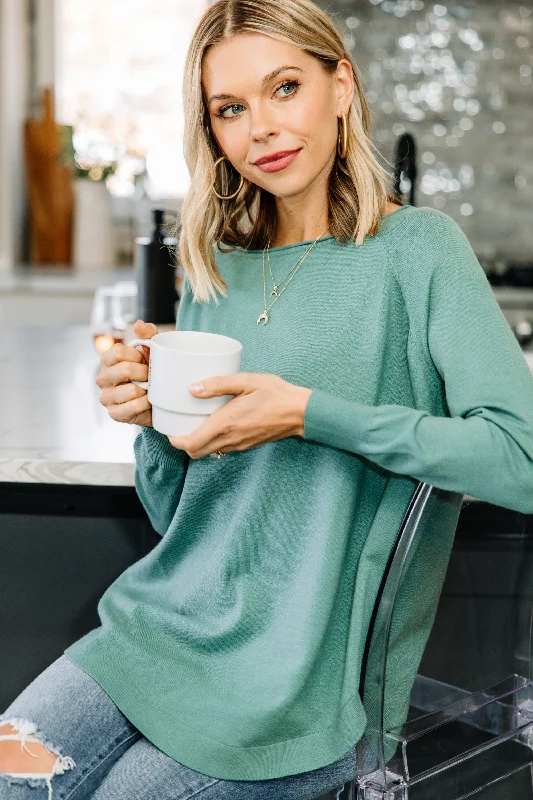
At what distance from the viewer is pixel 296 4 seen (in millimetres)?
1069

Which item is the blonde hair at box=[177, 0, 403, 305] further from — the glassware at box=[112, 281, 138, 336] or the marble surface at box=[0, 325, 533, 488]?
the glassware at box=[112, 281, 138, 336]

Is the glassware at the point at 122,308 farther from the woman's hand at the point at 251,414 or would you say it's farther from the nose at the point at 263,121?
the woman's hand at the point at 251,414

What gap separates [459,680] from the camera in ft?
3.51

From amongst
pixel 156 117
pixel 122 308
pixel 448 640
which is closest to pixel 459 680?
pixel 448 640

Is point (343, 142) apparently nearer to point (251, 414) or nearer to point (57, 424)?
point (251, 414)

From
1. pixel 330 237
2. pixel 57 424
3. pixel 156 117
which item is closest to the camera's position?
pixel 330 237

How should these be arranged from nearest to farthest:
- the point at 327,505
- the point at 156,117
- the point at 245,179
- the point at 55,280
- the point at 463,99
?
1. the point at 327,505
2. the point at 245,179
3. the point at 55,280
4. the point at 463,99
5. the point at 156,117

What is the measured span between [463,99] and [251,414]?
2.94 meters

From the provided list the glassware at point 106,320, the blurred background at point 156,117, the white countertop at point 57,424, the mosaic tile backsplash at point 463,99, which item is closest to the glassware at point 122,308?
the glassware at point 106,320

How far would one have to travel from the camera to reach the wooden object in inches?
139

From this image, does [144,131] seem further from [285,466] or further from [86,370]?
[285,466]

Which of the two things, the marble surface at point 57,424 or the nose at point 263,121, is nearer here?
the nose at point 263,121

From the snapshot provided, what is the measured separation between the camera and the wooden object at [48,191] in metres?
3.54

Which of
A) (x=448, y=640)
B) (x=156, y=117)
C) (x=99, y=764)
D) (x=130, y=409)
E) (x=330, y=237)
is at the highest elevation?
(x=156, y=117)
